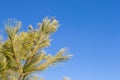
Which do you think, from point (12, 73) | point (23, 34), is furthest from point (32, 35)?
point (12, 73)

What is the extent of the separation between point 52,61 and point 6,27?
1.76m

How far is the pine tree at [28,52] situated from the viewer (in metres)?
8.94

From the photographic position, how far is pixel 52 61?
9.22 metres

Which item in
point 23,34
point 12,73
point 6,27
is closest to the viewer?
point 6,27

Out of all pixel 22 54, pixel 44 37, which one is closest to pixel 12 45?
pixel 22 54

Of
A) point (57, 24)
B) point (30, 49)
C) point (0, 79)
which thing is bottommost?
point (0, 79)

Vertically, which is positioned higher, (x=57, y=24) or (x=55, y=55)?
(x=57, y=24)

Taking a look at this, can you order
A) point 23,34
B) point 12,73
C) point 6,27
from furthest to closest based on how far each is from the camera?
point 12,73 → point 23,34 → point 6,27

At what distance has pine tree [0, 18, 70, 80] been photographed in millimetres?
8938

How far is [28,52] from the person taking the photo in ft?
30.3

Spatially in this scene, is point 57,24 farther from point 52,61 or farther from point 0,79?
point 0,79

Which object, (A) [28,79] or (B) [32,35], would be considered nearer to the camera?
(B) [32,35]

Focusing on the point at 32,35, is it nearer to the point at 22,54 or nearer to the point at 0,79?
the point at 22,54

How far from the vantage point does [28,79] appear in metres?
10.0
